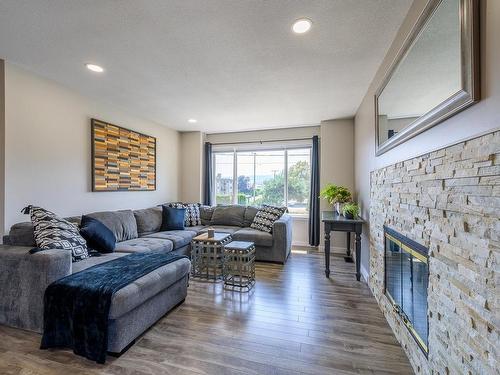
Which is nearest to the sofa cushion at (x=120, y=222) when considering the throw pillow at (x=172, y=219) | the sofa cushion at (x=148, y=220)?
the sofa cushion at (x=148, y=220)

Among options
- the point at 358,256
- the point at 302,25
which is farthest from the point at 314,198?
the point at 302,25

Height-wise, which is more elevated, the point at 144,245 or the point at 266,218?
the point at 266,218

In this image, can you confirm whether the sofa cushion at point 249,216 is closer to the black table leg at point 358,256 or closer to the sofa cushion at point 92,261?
the black table leg at point 358,256

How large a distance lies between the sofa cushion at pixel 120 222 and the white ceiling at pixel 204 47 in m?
1.63

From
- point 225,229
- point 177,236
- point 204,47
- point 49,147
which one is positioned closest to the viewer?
point 204,47

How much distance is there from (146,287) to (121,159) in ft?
8.32

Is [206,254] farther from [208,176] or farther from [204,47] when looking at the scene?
[208,176]

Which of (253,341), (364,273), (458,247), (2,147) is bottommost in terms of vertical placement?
(253,341)

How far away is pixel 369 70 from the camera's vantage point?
2.62 meters

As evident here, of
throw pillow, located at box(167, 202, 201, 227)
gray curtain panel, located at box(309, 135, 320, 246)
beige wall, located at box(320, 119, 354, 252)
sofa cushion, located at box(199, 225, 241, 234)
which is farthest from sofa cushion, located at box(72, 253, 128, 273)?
beige wall, located at box(320, 119, 354, 252)

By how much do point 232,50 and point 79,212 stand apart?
9.21 feet

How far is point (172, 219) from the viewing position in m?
4.20

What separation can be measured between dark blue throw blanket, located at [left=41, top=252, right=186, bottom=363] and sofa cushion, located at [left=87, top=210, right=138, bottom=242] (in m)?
1.34

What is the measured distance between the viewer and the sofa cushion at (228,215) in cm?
479
